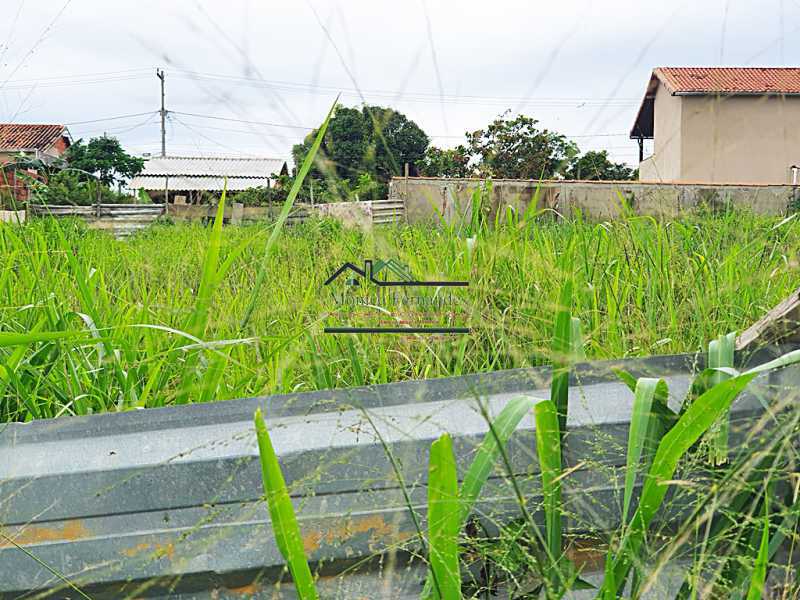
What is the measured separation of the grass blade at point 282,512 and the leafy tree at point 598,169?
22.3 inches

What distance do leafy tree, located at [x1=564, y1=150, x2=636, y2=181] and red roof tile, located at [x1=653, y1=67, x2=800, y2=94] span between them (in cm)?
17

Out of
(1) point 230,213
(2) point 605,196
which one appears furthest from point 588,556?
(1) point 230,213

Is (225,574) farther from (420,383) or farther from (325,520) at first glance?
(420,383)

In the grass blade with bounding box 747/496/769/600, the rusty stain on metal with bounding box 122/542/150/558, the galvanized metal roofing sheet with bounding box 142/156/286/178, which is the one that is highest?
the galvanized metal roofing sheet with bounding box 142/156/286/178

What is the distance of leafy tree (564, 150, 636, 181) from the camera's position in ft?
3.72

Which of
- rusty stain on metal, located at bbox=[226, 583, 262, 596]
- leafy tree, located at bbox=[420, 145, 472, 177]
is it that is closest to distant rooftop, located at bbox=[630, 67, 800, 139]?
leafy tree, located at bbox=[420, 145, 472, 177]

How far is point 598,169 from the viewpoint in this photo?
1425 mm

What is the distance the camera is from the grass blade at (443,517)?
0.62 m

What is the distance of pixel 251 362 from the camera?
122 cm

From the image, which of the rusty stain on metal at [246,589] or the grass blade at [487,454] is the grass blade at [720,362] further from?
the rusty stain on metal at [246,589]

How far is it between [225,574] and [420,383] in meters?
0.31

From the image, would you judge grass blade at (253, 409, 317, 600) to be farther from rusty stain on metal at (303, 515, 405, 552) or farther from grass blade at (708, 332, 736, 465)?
grass blade at (708, 332, 736, 465)

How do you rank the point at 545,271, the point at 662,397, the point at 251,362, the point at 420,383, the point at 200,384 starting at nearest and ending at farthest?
1. the point at 662,397
2. the point at 420,383
3. the point at 200,384
4. the point at 251,362
5. the point at 545,271

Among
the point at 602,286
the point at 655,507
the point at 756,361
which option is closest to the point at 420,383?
the point at 655,507
